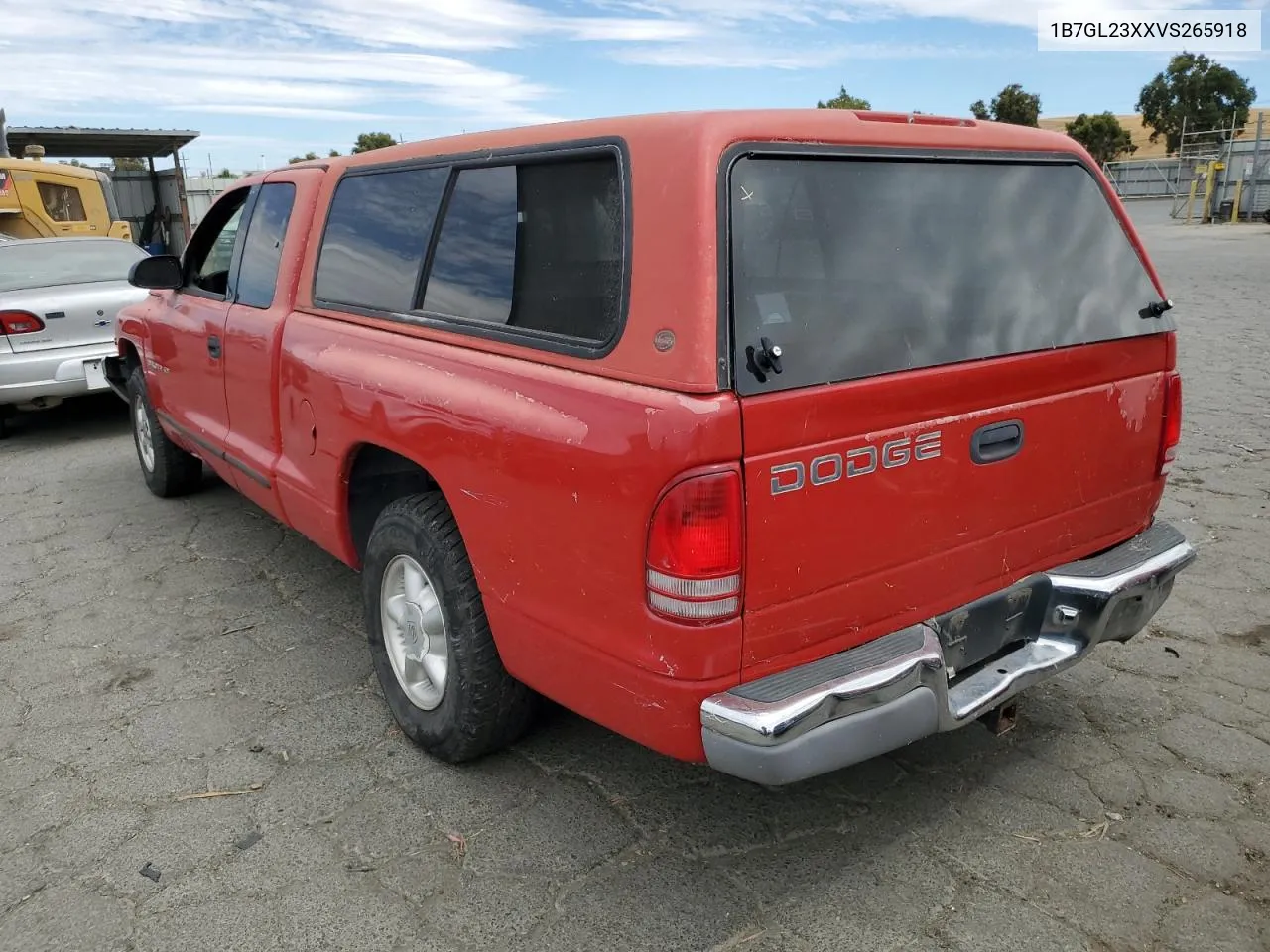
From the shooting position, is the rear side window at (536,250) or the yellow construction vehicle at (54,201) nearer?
the rear side window at (536,250)

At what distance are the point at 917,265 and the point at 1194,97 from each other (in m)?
67.6

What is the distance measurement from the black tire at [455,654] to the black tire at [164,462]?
2926 millimetres

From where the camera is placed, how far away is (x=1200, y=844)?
2539mm

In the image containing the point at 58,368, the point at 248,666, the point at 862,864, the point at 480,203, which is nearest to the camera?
the point at 862,864

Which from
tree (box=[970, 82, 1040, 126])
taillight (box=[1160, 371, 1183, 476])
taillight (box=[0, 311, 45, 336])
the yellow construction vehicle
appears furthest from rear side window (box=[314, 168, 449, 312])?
tree (box=[970, 82, 1040, 126])

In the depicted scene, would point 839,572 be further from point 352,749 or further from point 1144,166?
point 1144,166

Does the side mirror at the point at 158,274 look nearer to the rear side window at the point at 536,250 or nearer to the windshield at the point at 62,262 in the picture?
the rear side window at the point at 536,250

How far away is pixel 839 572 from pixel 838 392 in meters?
0.41

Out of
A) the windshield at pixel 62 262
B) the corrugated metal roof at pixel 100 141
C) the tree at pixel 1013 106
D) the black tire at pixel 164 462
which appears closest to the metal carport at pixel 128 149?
the corrugated metal roof at pixel 100 141

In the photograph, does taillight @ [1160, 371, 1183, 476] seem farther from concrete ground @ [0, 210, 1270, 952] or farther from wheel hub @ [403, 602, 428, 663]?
wheel hub @ [403, 602, 428, 663]

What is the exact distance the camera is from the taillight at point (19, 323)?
690 cm

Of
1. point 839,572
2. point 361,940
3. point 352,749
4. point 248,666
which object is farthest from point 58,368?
point 839,572

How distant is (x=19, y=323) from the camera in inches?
274

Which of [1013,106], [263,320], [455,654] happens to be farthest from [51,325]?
[1013,106]
